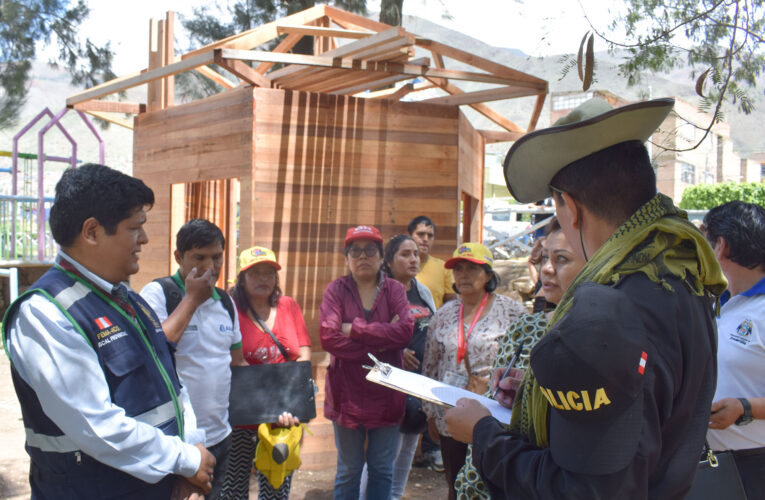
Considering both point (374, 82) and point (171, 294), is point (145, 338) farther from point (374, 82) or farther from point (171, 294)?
point (374, 82)

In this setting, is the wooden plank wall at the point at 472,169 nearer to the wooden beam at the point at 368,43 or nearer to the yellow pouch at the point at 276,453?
the wooden beam at the point at 368,43

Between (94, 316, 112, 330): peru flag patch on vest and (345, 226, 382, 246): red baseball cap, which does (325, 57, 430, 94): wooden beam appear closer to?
(345, 226, 382, 246): red baseball cap

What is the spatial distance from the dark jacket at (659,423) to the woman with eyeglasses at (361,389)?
260 centimetres

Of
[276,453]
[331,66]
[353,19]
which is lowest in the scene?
[276,453]

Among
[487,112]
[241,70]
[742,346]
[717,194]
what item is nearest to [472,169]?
[487,112]

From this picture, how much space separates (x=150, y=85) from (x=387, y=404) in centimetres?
472

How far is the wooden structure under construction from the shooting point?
17.4 feet

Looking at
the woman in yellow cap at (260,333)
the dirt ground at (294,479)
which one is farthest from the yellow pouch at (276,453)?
the dirt ground at (294,479)

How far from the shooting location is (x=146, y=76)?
5.38m

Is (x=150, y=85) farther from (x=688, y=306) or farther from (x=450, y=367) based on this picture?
(x=688, y=306)

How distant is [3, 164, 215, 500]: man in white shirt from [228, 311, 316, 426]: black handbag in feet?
4.75

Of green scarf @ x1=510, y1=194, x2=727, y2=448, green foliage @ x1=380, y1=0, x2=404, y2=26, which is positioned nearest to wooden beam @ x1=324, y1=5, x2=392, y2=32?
green foliage @ x1=380, y1=0, x2=404, y2=26

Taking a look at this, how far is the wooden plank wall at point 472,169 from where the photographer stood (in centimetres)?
632

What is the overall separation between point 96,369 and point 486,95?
16.5 ft
